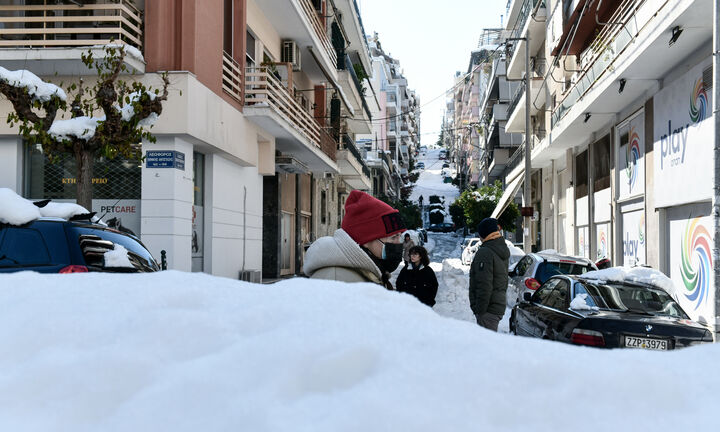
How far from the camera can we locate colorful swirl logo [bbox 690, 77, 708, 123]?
12.5 m

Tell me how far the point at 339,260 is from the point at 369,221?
0.51 m

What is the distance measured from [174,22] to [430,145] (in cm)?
18057

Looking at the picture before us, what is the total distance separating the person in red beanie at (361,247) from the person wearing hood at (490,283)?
2.59m

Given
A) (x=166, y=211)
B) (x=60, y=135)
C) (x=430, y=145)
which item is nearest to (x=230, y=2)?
(x=166, y=211)

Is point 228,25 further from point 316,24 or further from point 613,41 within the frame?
point 613,41

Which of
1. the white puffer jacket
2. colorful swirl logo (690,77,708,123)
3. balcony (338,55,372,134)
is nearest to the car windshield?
the white puffer jacket

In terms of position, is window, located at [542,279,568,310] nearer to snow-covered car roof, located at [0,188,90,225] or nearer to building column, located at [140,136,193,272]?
snow-covered car roof, located at [0,188,90,225]

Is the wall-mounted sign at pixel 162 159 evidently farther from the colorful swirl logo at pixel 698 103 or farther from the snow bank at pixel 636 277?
the colorful swirl logo at pixel 698 103

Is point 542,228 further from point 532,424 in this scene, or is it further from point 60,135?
point 532,424

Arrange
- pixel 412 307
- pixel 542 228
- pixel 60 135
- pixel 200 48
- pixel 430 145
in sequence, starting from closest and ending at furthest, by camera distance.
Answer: pixel 412 307, pixel 60 135, pixel 200 48, pixel 542 228, pixel 430 145

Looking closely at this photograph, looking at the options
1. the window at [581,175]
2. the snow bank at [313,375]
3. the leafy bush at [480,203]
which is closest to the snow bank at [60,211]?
the snow bank at [313,375]

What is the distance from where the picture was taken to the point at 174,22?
13.3 meters

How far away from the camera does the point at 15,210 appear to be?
618cm

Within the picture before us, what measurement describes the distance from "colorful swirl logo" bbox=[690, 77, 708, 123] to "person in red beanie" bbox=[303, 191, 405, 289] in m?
10.2
